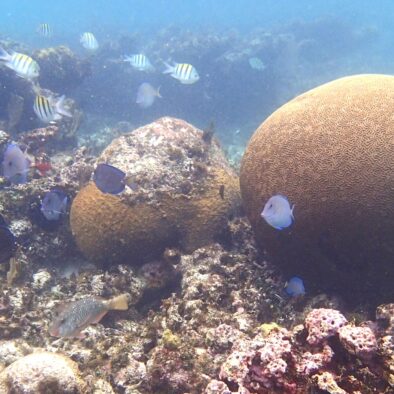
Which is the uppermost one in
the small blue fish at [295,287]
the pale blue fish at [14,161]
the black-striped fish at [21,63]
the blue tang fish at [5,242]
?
the black-striped fish at [21,63]

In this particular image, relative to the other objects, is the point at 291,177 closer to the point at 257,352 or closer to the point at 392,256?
the point at 392,256

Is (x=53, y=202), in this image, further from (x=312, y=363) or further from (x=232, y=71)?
(x=232, y=71)

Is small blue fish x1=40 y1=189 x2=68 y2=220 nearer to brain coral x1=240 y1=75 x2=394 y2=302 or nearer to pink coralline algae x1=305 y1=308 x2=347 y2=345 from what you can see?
brain coral x1=240 y1=75 x2=394 y2=302

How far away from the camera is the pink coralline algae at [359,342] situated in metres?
2.61

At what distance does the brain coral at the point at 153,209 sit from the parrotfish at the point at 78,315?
1.81 metres

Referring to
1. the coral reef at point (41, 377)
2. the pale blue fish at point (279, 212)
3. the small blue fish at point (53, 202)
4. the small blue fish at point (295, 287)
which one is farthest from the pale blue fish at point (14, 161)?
the small blue fish at point (295, 287)

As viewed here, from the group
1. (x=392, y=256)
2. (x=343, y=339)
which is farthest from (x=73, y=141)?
(x=343, y=339)

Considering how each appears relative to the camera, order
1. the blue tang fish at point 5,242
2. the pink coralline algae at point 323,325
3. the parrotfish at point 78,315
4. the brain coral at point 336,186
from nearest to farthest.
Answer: the pink coralline algae at point 323,325
the parrotfish at point 78,315
the brain coral at point 336,186
the blue tang fish at point 5,242

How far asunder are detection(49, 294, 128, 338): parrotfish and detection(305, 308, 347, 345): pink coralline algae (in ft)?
6.45

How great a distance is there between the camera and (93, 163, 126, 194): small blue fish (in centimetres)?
475

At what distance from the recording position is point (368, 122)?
4.49 metres

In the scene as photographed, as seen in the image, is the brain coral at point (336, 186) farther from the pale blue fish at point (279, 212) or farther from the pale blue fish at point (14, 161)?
the pale blue fish at point (14, 161)

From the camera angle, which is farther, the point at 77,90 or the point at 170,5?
the point at 170,5

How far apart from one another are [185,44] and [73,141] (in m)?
15.0
